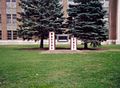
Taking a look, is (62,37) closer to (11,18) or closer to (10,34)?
(10,34)

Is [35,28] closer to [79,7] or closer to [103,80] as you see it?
[79,7]

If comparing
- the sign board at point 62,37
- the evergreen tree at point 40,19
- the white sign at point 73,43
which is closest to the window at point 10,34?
the evergreen tree at point 40,19

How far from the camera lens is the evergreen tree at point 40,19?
104 ft

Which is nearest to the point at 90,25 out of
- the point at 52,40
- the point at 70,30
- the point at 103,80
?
the point at 70,30

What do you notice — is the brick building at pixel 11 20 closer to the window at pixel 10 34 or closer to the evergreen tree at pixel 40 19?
the window at pixel 10 34

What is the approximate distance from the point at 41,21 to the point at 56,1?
291 centimetres

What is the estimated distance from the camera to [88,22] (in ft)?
101

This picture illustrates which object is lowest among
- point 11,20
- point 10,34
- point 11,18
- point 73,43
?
point 73,43

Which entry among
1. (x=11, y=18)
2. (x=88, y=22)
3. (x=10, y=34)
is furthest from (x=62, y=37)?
(x=11, y=18)

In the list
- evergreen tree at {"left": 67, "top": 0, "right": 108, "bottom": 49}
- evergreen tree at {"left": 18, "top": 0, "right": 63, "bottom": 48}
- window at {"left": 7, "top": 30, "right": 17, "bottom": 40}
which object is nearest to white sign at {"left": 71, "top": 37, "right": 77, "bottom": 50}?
evergreen tree at {"left": 67, "top": 0, "right": 108, "bottom": 49}

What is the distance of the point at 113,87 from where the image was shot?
8938mm

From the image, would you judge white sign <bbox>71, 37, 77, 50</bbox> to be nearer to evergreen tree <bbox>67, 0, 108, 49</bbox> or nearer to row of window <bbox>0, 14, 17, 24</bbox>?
evergreen tree <bbox>67, 0, 108, 49</bbox>

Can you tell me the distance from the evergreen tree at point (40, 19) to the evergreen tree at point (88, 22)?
159 centimetres

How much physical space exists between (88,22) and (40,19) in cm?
484
